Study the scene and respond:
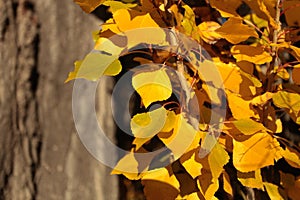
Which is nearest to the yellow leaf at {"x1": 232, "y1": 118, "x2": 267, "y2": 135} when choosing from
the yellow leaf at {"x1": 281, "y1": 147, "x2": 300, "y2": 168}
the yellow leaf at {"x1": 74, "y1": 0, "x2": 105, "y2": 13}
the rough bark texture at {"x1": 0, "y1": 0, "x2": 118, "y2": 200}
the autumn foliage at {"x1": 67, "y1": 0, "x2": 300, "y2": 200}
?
the autumn foliage at {"x1": 67, "y1": 0, "x2": 300, "y2": 200}

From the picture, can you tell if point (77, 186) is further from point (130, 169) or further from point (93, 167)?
point (130, 169)

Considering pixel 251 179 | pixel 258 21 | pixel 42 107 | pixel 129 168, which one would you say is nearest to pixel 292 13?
pixel 258 21

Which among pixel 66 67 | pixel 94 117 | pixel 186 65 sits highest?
pixel 186 65

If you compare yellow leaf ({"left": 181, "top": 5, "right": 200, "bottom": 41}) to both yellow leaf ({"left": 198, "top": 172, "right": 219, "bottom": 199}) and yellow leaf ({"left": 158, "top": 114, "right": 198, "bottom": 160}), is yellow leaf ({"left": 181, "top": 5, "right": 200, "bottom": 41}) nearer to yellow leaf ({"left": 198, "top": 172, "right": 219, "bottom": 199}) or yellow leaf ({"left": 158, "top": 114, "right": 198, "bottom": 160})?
yellow leaf ({"left": 158, "top": 114, "right": 198, "bottom": 160})

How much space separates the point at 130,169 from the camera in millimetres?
925

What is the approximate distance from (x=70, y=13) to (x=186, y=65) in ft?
1.84

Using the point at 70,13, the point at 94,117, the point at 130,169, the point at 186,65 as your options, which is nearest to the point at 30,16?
the point at 70,13

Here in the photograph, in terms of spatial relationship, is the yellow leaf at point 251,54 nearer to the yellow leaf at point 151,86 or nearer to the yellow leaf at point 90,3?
the yellow leaf at point 151,86

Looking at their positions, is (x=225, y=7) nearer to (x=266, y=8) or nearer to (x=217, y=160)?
(x=266, y=8)

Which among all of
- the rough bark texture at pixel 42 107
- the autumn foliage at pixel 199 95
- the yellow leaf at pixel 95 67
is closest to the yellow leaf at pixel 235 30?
the autumn foliage at pixel 199 95

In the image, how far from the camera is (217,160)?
2.68 ft

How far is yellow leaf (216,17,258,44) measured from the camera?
894 millimetres

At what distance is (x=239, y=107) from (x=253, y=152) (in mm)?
104

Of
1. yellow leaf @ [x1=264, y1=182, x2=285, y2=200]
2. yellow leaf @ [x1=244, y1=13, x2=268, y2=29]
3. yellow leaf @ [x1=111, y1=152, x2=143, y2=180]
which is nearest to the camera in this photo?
yellow leaf @ [x1=111, y1=152, x2=143, y2=180]
